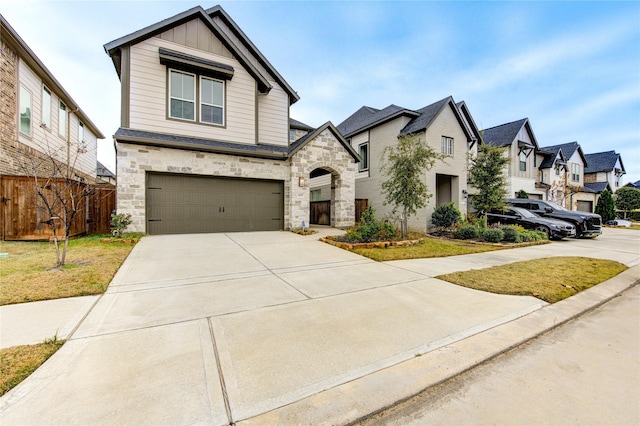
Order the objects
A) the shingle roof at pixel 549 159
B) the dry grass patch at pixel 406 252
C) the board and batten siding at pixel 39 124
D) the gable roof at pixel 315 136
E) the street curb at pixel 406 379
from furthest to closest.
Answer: the shingle roof at pixel 549 159, the gable roof at pixel 315 136, the board and batten siding at pixel 39 124, the dry grass patch at pixel 406 252, the street curb at pixel 406 379

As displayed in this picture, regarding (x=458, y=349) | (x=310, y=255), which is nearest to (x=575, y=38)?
(x=310, y=255)

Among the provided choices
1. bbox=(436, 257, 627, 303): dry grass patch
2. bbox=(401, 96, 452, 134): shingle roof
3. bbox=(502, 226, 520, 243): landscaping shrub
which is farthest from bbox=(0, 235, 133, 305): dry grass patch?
bbox=(401, 96, 452, 134): shingle roof

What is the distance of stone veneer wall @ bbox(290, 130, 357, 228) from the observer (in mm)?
11695

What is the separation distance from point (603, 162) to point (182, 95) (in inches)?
1659

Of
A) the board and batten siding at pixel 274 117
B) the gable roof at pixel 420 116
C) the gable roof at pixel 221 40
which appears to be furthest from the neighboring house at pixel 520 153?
the gable roof at pixel 221 40

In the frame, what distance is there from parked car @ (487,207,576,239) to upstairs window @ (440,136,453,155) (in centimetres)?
397

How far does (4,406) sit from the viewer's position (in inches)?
65.2

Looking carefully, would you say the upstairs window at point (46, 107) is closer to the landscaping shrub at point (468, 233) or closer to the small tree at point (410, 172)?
the small tree at point (410, 172)

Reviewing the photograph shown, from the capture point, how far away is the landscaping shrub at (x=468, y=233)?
35.8ft

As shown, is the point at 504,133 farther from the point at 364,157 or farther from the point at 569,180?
the point at 364,157

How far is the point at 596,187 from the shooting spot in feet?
90.7

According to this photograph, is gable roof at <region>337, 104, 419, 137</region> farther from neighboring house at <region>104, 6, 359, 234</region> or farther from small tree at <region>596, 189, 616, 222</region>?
small tree at <region>596, 189, 616, 222</region>

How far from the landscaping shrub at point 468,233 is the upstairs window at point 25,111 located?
17.6 m

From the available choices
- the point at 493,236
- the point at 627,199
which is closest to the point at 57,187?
the point at 493,236
